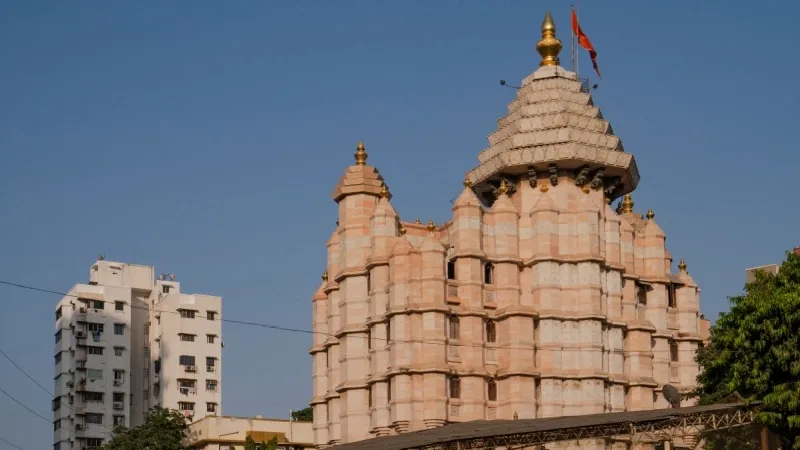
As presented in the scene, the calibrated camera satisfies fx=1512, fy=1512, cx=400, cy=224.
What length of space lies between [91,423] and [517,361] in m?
46.7

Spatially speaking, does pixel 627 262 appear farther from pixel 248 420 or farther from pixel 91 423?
pixel 91 423

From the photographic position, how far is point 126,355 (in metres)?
104

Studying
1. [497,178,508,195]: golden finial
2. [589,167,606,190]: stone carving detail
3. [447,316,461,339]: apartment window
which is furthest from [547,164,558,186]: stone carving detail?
[447,316,461,339]: apartment window

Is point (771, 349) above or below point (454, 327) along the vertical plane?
below

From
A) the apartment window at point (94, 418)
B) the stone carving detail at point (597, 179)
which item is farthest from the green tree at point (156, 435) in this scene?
the stone carving detail at point (597, 179)

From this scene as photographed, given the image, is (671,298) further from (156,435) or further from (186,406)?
(186,406)

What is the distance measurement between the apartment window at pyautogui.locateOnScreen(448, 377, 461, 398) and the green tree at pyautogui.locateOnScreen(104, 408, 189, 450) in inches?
923

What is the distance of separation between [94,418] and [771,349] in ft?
205

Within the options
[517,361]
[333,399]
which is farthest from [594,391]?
[333,399]

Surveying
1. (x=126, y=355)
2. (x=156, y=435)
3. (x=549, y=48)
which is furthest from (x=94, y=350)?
(x=549, y=48)

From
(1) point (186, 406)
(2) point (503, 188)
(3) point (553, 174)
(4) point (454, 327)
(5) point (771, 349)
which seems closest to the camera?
(5) point (771, 349)

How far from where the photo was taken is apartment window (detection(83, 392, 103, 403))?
10325 centimetres

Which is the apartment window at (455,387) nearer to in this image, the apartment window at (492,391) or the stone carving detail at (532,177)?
the apartment window at (492,391)

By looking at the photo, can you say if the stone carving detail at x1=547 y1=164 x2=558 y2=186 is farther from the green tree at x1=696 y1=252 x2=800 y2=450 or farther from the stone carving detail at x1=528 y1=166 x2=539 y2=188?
the green tree at x1=696 y1=252 x2=800 y2=450
